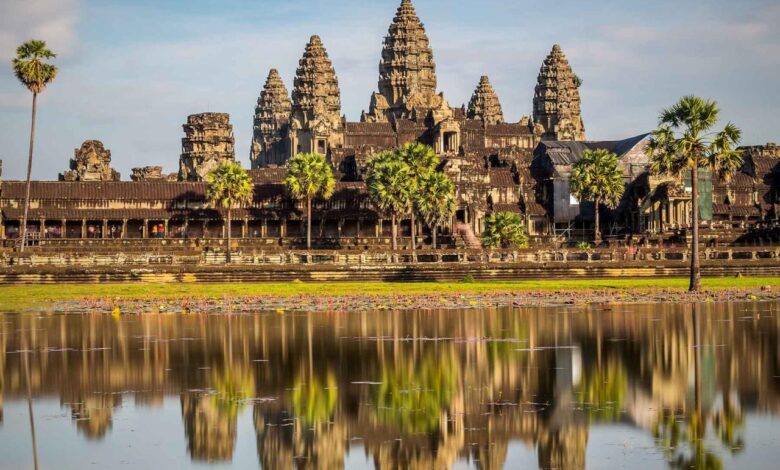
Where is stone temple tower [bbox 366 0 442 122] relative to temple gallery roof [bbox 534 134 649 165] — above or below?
above

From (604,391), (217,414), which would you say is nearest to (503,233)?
(604,391)

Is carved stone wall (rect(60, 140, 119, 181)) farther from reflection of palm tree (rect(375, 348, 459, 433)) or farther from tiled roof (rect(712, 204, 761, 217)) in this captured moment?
reflection of palm tree (rect(375, 348, 459, 433))

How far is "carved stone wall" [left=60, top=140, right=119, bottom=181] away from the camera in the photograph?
150375 millimetres

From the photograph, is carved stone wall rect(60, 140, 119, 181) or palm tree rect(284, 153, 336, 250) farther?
carved stone wall rect(60, 140, 119, 181)

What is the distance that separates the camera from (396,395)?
29.4m

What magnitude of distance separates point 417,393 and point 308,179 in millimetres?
85019

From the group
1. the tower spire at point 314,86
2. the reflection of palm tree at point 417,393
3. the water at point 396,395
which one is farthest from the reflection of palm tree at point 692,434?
the tower spire at point 314,86

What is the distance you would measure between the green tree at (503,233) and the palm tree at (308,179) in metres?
14.3

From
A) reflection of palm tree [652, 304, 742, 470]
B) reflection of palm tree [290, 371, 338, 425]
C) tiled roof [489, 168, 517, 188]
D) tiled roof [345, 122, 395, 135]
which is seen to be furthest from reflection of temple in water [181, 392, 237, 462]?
tiled roof [345, 122, 395, 135]

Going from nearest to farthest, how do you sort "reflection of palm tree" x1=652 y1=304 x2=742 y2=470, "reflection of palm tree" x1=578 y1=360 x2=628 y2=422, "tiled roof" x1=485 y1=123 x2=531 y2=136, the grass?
"reflection of palm tree" x1=652 y1=304 x2=742 y2=470
"reflection of palm tree" x1=578 y1=360 x2=628 y2=422
the grass
"tiled roof" x1=485 y1=123 x2=531 y2=136

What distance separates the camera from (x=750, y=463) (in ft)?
72.5

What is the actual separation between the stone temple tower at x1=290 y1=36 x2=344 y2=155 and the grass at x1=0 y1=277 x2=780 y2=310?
84442 millimetres

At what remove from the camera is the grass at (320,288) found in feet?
214

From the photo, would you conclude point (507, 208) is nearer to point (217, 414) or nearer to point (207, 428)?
point (217, 414)
